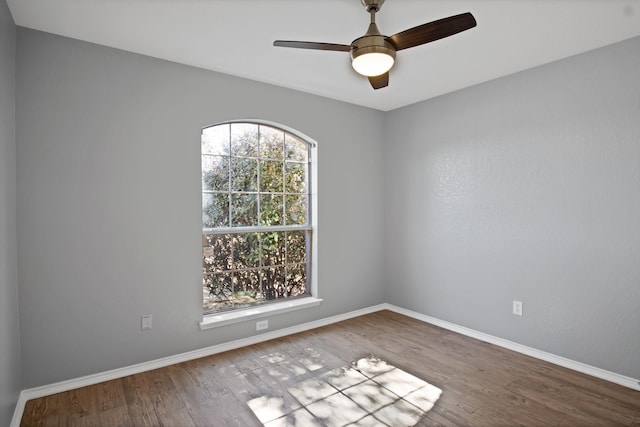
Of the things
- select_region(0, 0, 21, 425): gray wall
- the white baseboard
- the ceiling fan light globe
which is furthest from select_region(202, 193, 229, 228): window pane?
the white baseboard

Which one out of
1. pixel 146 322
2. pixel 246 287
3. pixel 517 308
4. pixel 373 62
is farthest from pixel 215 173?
pixel 517 308

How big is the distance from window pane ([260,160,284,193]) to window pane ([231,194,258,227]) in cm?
18

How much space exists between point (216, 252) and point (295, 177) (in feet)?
3.81

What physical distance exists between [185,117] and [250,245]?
1.32m

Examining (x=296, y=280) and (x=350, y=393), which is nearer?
→ (x=350, y=393)

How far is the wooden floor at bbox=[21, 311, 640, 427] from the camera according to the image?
2172mm

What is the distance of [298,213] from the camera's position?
3.85 m

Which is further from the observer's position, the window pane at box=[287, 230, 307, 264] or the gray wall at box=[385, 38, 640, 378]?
the window pane at box=[287, 230, 307, 264]

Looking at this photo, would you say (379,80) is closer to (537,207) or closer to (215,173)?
(215,173)

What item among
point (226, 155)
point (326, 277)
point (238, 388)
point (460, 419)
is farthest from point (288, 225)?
point (460, 419)

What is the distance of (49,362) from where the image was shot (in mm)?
2422

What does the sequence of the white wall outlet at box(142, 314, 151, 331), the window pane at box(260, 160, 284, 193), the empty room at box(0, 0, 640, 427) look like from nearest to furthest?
the empty room at box(0, 0, 640, 427) < the white wall outlet at box(142, 314, 151, 331) < the window pane at box(260, 160, 284, 193)

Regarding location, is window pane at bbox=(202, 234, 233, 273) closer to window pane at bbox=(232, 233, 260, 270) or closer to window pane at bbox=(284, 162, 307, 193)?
window pane at bbox=(232, 233, 260, 270)

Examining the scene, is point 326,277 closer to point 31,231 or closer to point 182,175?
point 182,175
